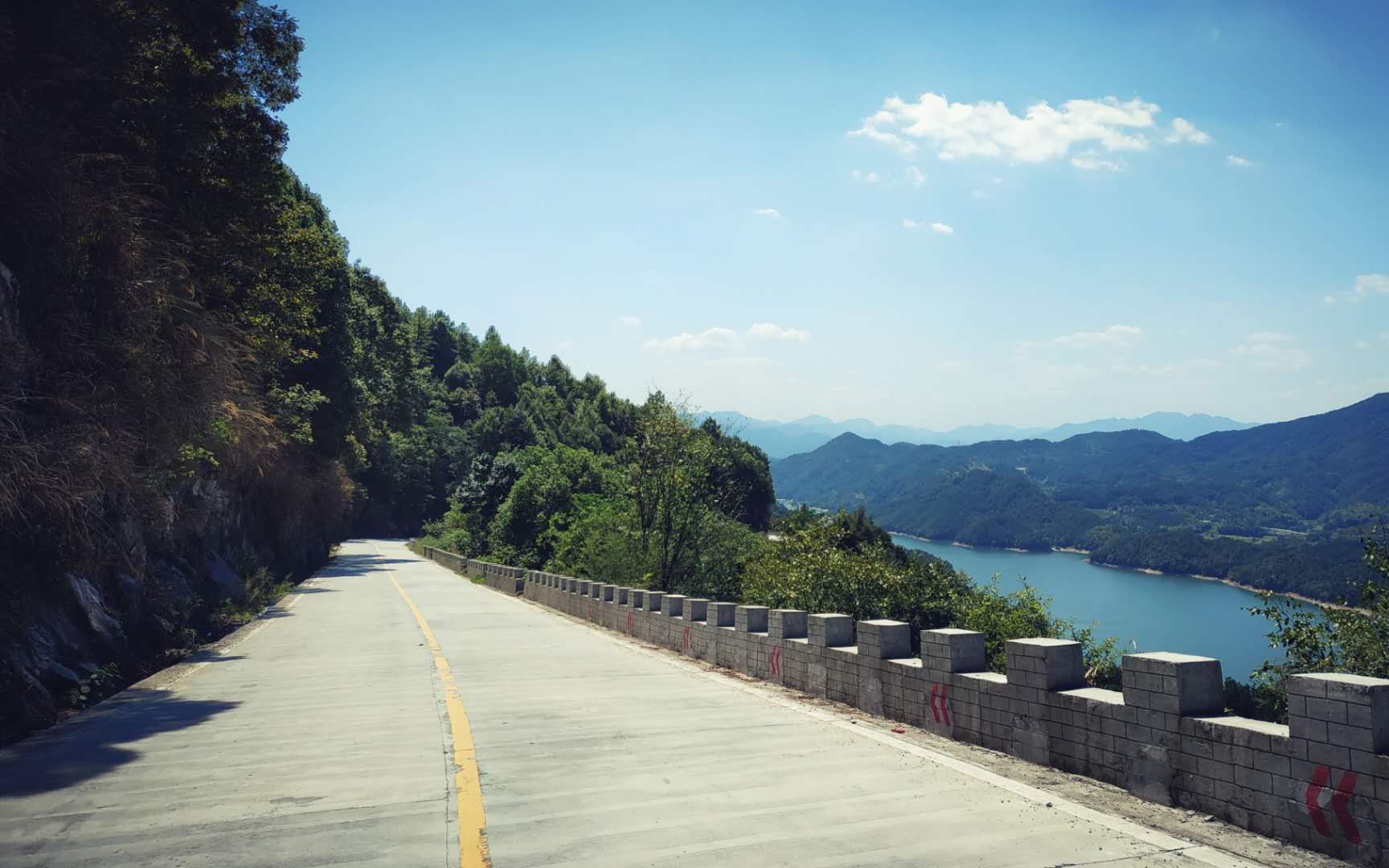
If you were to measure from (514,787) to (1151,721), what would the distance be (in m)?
4.55

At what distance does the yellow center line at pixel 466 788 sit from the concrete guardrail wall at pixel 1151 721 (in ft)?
14.2

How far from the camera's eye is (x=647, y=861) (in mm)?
4691

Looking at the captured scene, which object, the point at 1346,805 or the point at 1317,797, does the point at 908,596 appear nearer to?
the point at 1317,797

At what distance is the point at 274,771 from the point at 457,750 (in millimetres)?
1422

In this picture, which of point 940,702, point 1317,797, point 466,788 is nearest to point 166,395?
point 466,788

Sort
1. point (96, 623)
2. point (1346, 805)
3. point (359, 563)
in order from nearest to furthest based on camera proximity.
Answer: point (1346, 805)
point (96, 623)
point (359, 563)

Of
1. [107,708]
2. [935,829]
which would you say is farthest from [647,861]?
[107,708]

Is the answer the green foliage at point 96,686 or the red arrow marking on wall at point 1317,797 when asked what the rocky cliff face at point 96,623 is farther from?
the red arrow marking on wall at point 1317,797

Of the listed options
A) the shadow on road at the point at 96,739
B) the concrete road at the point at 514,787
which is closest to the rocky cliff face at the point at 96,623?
the shadow on road at the point at 96,739

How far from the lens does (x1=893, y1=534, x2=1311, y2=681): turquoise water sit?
100438 millimetres

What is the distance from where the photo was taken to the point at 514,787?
245 inches

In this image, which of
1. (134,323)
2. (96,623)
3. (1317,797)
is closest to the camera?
(1317,797)

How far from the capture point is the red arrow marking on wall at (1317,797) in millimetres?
4910

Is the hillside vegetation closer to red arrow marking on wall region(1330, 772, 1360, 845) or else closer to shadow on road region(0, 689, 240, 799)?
shadow on road region(0, 689, 240, 799)
